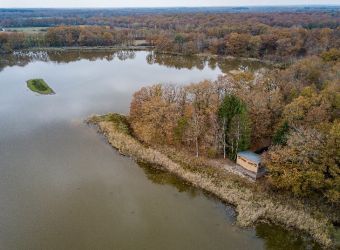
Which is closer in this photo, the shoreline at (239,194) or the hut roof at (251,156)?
the shoreline at (239,194)

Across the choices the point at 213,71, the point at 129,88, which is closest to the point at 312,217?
the point at 129,88

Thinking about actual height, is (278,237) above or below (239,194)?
below

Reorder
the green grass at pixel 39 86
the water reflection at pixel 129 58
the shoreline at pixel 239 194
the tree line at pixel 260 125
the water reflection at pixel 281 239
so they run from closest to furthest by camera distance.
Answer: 1. the water reflection at pixel 281 239
2. the shoreline at pixel 239 194
3. the tree line at pixel 260 125
4. the green grass at pixel 39 86
5. the water reflection at pixel 129 58

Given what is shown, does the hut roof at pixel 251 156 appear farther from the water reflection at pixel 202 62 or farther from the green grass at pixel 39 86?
the water reflection at pixel 202 62

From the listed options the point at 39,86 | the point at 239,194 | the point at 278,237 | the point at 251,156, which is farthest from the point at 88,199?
the point at 39,86

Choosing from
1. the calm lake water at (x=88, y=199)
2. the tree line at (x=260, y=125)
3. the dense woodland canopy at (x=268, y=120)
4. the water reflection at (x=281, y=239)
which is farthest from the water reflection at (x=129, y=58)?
the water reflection at (x=281, y=239)

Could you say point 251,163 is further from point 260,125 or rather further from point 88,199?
point 88,199

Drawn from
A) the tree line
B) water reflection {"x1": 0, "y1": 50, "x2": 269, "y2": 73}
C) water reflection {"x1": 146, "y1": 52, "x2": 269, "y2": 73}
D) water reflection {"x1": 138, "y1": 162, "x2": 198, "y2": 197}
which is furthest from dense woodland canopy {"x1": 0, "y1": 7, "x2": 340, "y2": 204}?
water reflection {"x1": 0, "y1": 50, "x2": 269, "y2": 73}
